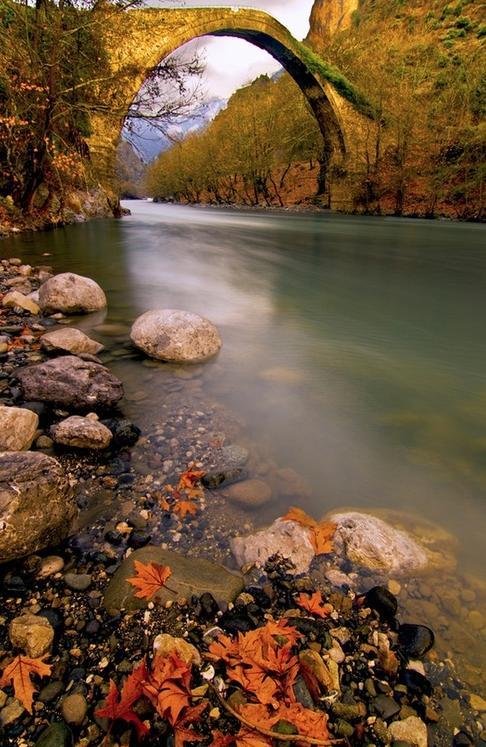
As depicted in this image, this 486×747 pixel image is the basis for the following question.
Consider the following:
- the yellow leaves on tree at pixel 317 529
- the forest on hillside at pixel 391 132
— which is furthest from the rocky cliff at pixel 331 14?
the yellow leaves on tree at pixel 317 529

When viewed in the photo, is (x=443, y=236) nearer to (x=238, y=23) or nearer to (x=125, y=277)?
(x=125, y=277)

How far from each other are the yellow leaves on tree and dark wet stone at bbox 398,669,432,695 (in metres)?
0.59

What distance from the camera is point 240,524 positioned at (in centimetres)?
212

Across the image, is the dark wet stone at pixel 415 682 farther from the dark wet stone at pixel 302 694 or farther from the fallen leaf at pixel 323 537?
the fallen leaf at pixel 323 537

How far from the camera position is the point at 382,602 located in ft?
5.40

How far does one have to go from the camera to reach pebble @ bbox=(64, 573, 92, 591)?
1.66 metres

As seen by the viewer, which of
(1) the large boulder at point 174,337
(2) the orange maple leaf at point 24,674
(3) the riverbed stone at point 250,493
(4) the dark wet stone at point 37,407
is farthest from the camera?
(1) the large boulder at point 174,337

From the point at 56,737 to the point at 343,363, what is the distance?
399 cm

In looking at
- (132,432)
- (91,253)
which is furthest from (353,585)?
(91,253)

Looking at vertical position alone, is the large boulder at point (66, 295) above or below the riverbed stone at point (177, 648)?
above

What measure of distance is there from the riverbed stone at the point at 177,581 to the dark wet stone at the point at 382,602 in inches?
23.1

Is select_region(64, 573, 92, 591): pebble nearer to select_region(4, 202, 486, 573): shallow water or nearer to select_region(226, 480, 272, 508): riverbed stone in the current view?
select_region(226, 480, 272, 508): riverbed stone

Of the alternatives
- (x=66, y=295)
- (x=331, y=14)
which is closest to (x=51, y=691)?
(x=66, y=295)

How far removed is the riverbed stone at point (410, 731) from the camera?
120cm
